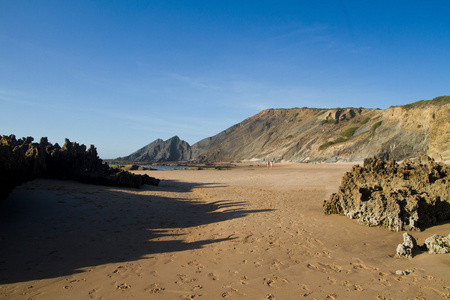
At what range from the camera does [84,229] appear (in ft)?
22.5

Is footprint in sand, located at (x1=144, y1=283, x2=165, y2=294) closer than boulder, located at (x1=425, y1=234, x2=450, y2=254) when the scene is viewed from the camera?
Yes

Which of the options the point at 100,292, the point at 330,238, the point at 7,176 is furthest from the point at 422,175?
the point at 7,176

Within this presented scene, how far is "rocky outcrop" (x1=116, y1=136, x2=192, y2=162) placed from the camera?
120m

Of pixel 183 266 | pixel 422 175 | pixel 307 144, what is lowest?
pixel 183 266

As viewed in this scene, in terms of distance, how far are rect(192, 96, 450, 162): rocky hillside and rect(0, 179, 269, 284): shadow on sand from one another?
69.2 ft

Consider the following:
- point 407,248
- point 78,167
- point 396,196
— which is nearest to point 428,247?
point 407,248

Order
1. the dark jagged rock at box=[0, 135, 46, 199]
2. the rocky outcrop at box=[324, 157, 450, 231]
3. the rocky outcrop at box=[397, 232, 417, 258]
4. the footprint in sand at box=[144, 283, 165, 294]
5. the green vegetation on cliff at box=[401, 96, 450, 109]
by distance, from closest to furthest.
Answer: the footprint in sand at box=[144, 283, 165, 294] < the rocky outcrop at box=[397, 232, 417, 258] < the rocky outcrop at box=[324, 157, 450, 231] < the dark jagged rock at box=[0, 135, 46, 199] < the green vegetation on cliff at box=[401, 96, 450, 109]

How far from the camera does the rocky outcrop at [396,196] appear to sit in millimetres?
6703

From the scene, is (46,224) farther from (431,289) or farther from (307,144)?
(307,144)

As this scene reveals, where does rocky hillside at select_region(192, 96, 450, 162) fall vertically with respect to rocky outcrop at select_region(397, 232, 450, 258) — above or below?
above

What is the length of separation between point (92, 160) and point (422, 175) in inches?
649

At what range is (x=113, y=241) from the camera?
6309mm

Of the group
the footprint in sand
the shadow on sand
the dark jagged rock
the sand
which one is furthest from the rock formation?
the dark jagged rock

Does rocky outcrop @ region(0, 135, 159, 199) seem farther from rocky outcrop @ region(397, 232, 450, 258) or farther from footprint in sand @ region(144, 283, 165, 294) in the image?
rocky outcrop @ region(397, 232, 450, 258)
